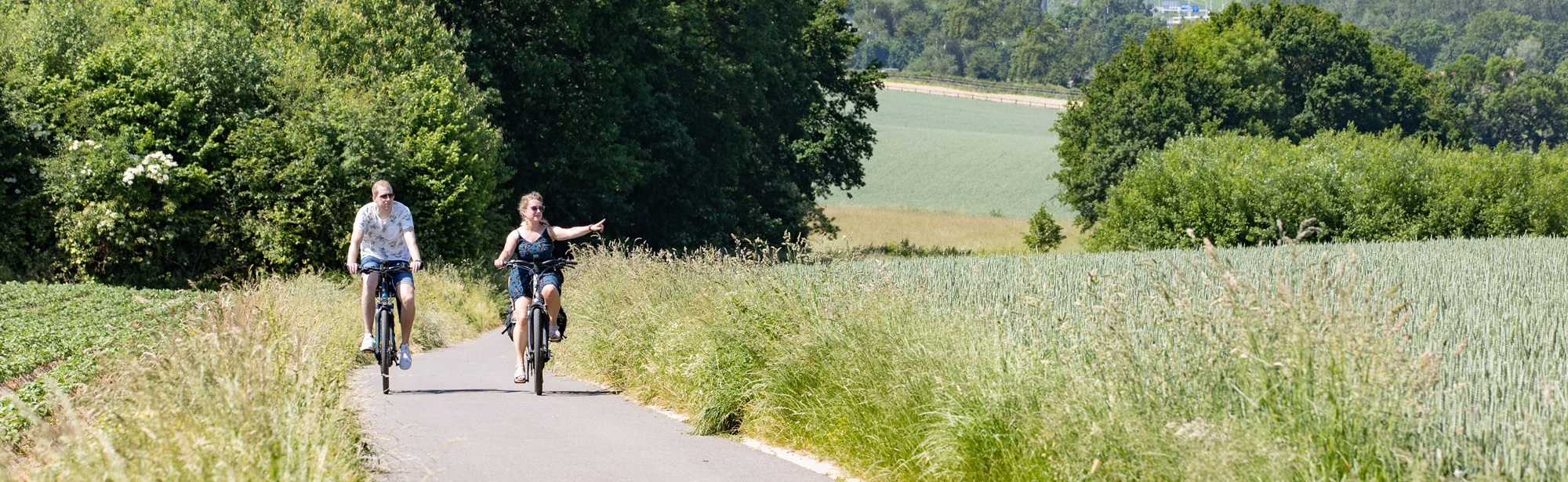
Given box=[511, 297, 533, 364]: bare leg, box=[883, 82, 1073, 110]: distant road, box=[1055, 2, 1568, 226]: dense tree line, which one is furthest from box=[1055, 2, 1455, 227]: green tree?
box=[883, 82, 1073, 110]: distant road

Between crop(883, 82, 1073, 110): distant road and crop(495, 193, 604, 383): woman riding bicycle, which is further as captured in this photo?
crop(883, 82, 1073, 110): distant road

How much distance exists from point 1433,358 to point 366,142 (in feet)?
80.9

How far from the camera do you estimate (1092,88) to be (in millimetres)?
66375

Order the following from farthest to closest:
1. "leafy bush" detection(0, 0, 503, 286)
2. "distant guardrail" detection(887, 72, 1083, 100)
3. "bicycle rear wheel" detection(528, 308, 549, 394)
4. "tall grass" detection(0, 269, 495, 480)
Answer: "distant guardrail" detection(887, 72, 1083, 100)
"leafy bush" detection(0, 0, 503, 286)
"bicycle rear wheel" detection(528, 308, 549, 394)
"tall grass" detection(0, 269, 495, 480)

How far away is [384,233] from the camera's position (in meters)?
12.1

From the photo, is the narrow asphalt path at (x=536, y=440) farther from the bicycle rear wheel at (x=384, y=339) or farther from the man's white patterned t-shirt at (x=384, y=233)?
the man's white patterned t-shirt at (x=384, y=233)

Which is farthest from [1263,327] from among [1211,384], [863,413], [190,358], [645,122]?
[645,122]

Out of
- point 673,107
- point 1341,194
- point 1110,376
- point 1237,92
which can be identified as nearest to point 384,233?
point 1110,376

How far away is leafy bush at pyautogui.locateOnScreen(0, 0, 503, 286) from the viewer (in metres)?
26.6

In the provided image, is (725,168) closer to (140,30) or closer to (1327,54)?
(140,30)

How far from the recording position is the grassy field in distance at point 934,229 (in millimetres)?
68000

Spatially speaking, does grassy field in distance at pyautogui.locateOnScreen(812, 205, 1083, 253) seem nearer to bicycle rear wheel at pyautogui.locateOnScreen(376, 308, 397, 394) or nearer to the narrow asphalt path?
the narrow asphalt path

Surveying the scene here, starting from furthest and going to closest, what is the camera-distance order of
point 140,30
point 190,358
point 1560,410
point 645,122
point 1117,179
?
point 1117,179
point 645,122
point 140,30
point 190,358
point 1560,410

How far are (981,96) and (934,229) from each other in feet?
237
